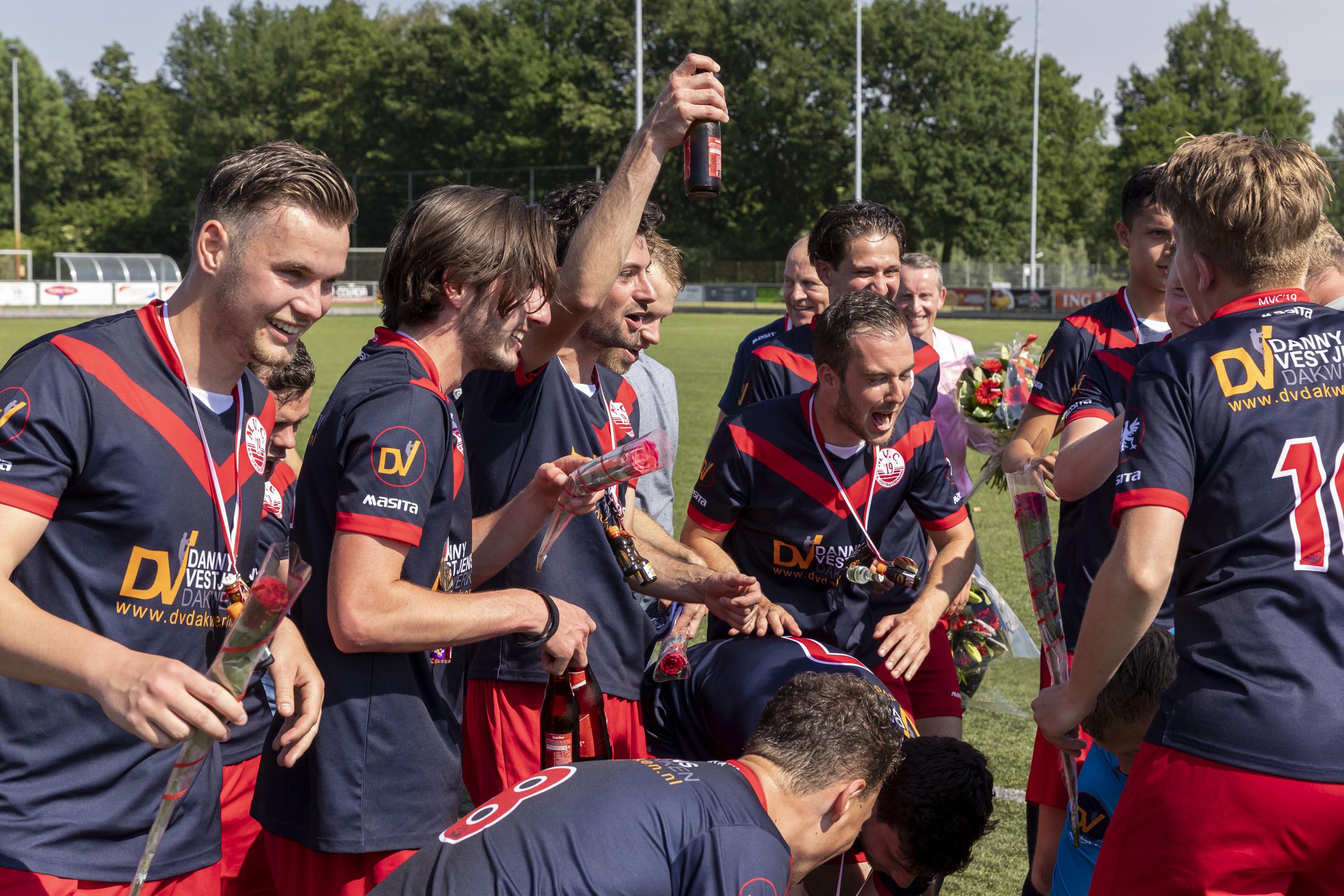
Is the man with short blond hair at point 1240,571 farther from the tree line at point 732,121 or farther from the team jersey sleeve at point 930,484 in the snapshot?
the tree line at point 732,121

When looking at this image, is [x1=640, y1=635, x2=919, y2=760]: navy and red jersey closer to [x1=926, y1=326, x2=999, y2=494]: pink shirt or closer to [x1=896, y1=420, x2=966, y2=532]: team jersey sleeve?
[x1=896, y1=420, x2=966, y2=532]: team jersey sleeve

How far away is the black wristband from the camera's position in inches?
122

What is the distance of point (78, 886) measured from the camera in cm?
261

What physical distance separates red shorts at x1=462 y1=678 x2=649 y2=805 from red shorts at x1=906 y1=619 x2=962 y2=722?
1.35m

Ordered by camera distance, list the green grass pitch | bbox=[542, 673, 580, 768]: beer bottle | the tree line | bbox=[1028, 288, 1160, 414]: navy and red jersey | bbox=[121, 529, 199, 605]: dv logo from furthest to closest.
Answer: the tree line
the green grass pitch
bbox=[1028, 288, 1160, 414]: navy and red jersey
bbox=[542, 673, 580, 768]: beer bottle
bbox=[121, 529, 199, 605]: dv logo

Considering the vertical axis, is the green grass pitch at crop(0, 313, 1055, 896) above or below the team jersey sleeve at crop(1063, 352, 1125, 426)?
below

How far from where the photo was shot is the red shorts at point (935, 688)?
4.68 meters

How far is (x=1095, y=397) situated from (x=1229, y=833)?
1.99m

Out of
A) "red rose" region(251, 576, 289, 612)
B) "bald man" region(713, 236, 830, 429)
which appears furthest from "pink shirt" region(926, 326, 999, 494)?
"red rose" region(251, 576, 289, 612)

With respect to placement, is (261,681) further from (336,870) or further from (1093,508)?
(1093,508)

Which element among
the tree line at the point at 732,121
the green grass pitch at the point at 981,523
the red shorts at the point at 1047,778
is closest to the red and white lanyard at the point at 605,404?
A: the red shorts at the point at 1047,778

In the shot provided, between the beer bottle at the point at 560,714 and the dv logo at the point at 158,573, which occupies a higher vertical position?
the dv logo at the point at 158,573

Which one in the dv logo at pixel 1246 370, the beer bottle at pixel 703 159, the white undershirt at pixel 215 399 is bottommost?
the white undershirt at pixel 215 399

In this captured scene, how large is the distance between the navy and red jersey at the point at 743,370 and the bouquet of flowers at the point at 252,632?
3759 mm
